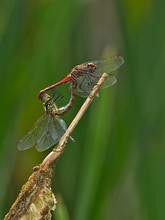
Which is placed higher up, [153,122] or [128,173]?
[153,122]

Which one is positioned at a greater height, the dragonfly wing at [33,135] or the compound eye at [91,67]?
the compound eye at [91,67]

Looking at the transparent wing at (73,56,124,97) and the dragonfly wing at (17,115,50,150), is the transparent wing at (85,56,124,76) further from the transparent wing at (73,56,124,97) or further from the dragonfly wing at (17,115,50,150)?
the dragonfly wing at (17,115,50,150)

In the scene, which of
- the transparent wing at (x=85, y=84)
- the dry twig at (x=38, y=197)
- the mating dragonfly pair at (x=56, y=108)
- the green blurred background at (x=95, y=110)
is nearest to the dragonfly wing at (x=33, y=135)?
the mating dragonfly pair at (x=56, y=108)

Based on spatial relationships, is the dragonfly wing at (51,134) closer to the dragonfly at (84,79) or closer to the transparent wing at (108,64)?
A: the dragonfly at (84,79)

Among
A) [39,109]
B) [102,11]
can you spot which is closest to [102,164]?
[39,109]

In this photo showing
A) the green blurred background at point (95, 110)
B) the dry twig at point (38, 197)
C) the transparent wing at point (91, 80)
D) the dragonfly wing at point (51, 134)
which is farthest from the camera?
the green blurred background at point (95, 110)

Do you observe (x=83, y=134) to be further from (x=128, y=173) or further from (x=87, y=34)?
(x=87, y=34)

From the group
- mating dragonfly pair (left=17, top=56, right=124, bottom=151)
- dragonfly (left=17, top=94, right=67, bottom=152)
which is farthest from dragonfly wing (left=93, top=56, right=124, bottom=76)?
dragonfly (left=17, top=94, right=67, bottom=152)

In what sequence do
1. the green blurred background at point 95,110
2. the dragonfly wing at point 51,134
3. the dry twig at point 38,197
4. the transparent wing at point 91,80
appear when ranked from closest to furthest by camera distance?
the dry twig at point 38,197, the dragonfly wing at point 51,134, the transparent wing at point 91,80, the green blurred background at point 95,110
